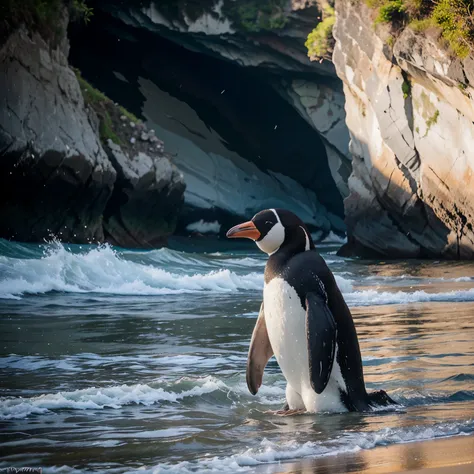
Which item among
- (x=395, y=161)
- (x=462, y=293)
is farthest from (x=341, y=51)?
(x=462, y=293)

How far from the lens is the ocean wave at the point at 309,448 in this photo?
3176mm

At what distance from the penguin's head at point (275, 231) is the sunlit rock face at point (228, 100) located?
1177 inches

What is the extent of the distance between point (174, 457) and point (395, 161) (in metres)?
22.9

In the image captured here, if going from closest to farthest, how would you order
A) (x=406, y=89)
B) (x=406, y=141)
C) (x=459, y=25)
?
(x=459, y=25) < (x=406, y=89) < (x=406, y=141)

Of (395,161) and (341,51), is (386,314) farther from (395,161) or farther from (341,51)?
(341,51)

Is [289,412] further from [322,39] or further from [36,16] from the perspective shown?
[322,39]

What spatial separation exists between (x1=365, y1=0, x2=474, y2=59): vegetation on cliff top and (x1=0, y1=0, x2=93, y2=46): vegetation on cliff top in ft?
32.2

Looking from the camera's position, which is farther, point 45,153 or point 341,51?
point 341,51

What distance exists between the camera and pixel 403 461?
3029mm

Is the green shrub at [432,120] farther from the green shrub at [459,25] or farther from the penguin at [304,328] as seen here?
the penguin at [304,328]

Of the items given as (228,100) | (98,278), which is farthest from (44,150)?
(228,100)

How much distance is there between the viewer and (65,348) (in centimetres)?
699

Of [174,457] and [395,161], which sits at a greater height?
[395,161]

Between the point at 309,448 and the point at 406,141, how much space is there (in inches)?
875
